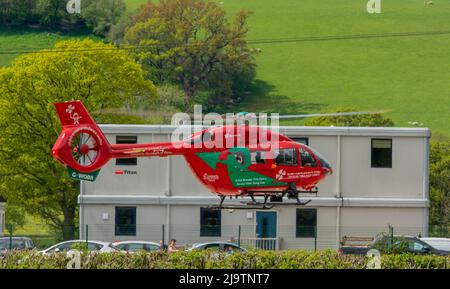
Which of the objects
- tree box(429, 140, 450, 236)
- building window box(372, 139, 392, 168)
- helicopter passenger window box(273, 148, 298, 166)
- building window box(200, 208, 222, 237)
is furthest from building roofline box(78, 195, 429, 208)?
tree box(429, 140, 450, 236)

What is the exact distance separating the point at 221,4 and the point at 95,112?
90.0m

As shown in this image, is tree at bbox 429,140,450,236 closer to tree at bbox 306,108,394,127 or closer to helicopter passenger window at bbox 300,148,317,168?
tree at bbox 306,108,394,127

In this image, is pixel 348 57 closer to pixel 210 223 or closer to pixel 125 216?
pixel 210 223

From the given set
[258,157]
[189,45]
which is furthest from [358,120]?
[258,157]

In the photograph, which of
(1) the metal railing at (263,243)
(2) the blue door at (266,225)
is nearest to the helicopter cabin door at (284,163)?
(1) the metal railing at (263,243)

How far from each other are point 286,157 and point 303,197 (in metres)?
12.8

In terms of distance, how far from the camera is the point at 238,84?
157250 mm

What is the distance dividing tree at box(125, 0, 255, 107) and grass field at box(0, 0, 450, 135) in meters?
4.05

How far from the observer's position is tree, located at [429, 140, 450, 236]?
91.9m

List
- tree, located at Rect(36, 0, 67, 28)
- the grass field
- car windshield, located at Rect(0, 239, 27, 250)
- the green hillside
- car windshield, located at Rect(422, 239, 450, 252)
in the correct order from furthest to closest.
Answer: tree, located at Rect(36, 0, 67, 28)
the grass field
the green hillside
car windshield, located at Rect(0, 239, 27, 250)
car windshield, located at Rect(422, 239, 450, 252)

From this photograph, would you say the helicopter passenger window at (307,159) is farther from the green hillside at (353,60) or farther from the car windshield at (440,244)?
the green hillside at (353,60)

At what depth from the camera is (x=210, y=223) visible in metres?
56.0
